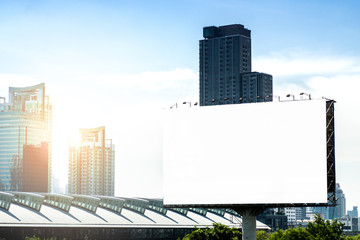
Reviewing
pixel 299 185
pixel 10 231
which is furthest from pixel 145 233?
pixel 299 185

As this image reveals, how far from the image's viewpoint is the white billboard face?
7344 cm

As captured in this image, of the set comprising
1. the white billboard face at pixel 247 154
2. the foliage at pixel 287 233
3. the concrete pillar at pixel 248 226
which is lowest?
the foliage at pixel 287 233

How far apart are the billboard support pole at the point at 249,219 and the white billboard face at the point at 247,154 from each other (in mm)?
2768

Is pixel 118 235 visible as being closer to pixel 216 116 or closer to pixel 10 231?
pixel 10 231

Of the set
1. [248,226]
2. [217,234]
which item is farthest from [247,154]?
[217,234]

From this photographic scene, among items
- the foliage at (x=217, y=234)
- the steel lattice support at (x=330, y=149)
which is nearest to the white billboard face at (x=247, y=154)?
the steel lattice support at (x=330, y=149)

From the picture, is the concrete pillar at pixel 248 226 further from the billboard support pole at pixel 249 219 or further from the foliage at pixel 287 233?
the foliage at pixel 287 233

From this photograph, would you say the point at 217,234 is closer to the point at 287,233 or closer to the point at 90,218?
the point at 287,233

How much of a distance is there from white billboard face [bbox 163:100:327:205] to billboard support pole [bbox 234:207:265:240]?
9.08 feet

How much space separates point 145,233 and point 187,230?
10200mm

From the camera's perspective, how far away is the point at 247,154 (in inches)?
2965

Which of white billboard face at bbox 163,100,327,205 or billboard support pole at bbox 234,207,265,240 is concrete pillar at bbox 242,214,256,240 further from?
white billboard face at bbox 163,100,327,205

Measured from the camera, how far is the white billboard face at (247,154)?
241 feet

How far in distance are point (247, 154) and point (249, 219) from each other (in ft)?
26.2
